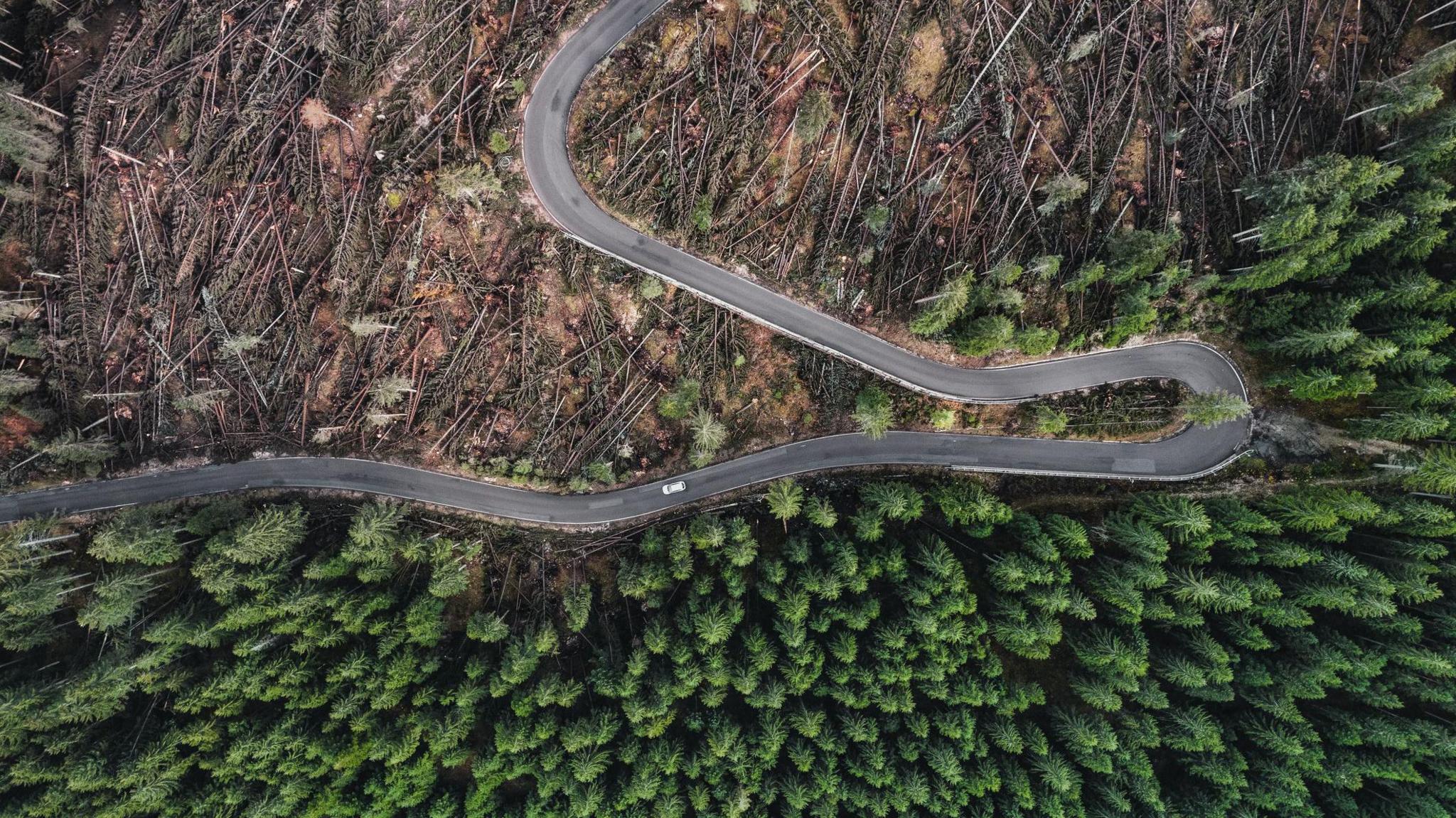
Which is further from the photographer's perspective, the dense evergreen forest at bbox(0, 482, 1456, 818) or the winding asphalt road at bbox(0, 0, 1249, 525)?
the winding asphalt road at bbox(0, 0, 1249, 525)

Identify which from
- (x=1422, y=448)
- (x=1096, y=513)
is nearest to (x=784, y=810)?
(x=1096, y=513)

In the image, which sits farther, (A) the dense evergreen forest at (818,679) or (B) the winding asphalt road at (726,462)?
(B) the winding asphalt road at (726,462)

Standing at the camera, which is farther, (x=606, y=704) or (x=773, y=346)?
(x=773, y=346)

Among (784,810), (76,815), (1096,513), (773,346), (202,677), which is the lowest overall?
(76,815)

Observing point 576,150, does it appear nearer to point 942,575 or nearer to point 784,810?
point 942,575
